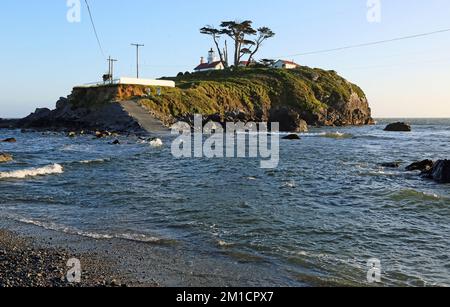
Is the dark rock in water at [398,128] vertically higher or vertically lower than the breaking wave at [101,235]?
higher

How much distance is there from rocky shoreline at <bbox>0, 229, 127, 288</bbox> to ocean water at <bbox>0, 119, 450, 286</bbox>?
1.80m

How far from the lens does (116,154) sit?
3584 centimetres

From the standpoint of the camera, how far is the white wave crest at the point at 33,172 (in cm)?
2366

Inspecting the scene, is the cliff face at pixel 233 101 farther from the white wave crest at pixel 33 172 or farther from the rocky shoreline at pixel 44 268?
the rocky shoreline at pixel 44 268

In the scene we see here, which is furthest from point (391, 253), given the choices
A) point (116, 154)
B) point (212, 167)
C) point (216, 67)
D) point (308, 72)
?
point (216, 67)

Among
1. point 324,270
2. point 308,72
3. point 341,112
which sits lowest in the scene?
point 324,270

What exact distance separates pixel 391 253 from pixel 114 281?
6917 mm

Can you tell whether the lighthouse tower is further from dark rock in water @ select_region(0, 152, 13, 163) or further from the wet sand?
the wet sand

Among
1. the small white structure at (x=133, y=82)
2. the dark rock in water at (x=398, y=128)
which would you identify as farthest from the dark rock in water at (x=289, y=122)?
the small white structure at (x=133, y=82)

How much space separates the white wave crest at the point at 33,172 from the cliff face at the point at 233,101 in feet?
111

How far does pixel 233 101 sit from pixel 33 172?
62659 mm

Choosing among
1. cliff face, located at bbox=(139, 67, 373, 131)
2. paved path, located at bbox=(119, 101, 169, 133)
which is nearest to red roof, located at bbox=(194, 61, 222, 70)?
cliff face, located at bbox=(139, 67, 373, 131)
